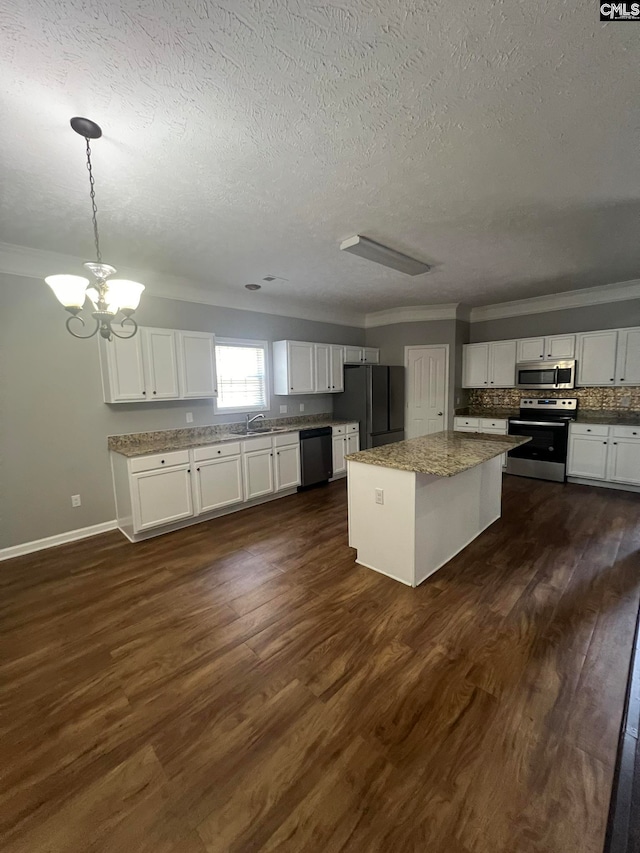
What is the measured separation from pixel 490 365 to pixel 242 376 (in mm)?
4062

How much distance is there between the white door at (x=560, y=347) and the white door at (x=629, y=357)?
53 cm

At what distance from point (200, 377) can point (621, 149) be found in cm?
394

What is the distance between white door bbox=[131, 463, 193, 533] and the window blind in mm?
1277

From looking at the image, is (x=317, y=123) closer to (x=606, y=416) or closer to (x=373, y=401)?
(x=373, y=401)

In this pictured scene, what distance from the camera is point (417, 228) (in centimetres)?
284

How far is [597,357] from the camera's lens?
4852mm

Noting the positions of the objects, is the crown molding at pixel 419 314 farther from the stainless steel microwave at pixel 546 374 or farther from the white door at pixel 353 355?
the stainless steel microwave at pixel 546 374

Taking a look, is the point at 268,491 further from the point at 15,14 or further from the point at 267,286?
the point at 15,14

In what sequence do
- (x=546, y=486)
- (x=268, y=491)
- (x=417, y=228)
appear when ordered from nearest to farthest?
1. (x=417, y=228)
2. (x=268, y=491)
3. (x=546, y=486)

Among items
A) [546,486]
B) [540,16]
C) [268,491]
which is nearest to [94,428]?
[268,491]

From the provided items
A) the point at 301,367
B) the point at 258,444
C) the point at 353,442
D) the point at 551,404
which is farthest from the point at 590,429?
the point at 258,444

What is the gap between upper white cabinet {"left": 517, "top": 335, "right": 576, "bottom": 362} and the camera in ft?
16.6

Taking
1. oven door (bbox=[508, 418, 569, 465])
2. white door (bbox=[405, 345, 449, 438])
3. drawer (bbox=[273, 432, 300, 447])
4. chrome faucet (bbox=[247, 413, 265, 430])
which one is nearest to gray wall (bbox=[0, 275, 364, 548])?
chrome faucet (bbox=[247, 413, 265, 430])

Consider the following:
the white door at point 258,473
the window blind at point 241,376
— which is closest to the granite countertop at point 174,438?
the white door at point 258,473
